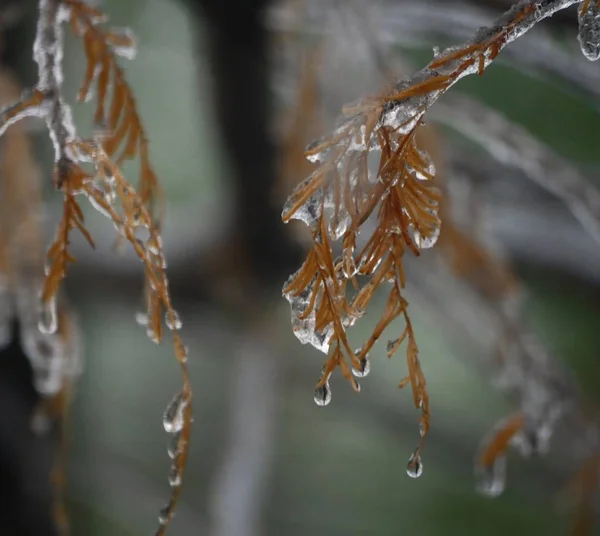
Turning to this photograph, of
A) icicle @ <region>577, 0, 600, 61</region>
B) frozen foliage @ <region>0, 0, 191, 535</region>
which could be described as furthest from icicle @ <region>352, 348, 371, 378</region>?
icicle @ <region>577, 0, 600, 61</region>

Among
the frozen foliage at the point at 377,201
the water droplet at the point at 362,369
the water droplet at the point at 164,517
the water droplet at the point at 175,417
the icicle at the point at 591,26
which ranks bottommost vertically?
the water droplet at the point at 164,517

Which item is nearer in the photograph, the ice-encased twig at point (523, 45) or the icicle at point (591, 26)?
the icicle at point (591, 26)

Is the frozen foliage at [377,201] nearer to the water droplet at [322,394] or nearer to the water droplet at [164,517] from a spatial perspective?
the water droplet at [322,394]

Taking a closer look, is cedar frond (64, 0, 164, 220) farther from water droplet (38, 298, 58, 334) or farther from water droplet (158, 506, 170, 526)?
water droplet (158, 506, 170, 526)

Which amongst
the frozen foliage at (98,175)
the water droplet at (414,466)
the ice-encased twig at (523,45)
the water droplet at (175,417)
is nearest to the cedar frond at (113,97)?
the frozen foliage at (98,175)

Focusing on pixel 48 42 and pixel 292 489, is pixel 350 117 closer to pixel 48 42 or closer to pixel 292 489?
pixel 48 42

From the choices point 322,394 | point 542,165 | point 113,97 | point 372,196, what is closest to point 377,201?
point 372,196

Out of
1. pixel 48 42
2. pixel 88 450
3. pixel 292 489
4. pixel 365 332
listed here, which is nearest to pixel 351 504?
pixel 292 489
